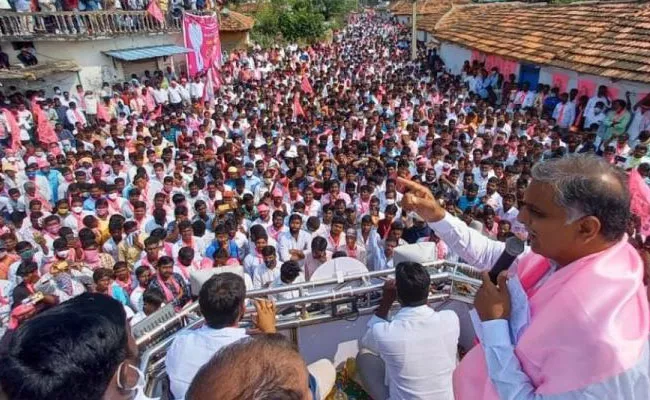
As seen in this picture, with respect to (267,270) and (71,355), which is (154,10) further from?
(71,355)

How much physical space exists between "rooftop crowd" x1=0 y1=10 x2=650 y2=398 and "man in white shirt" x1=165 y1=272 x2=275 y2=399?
4 centimetres

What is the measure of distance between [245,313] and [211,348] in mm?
470

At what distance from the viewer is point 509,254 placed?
1796mm

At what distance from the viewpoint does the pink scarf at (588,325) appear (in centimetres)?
136

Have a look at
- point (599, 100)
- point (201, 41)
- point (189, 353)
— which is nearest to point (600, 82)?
point (599, 100)

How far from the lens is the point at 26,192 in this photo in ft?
22.4

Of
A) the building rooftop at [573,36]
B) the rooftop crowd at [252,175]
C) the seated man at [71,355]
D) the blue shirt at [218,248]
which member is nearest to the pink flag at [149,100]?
the rooftop crowd at [252,175]

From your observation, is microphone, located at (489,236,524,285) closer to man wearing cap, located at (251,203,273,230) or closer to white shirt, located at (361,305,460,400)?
white shirt, located at (361,305,460,400)

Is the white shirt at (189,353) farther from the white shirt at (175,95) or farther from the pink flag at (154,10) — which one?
the pink flag at (154,10)

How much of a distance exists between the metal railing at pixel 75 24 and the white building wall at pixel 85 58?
1.11ft

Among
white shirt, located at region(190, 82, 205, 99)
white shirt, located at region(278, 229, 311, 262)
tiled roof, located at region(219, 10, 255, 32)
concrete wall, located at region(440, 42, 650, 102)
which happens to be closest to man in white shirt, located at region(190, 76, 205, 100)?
white shirt, located at region(190, 82, 205, 99)

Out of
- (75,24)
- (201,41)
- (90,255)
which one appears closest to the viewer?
(90,255)

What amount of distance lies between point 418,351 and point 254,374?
183cm

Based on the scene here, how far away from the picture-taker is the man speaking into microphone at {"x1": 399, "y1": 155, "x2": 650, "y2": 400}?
138cm
